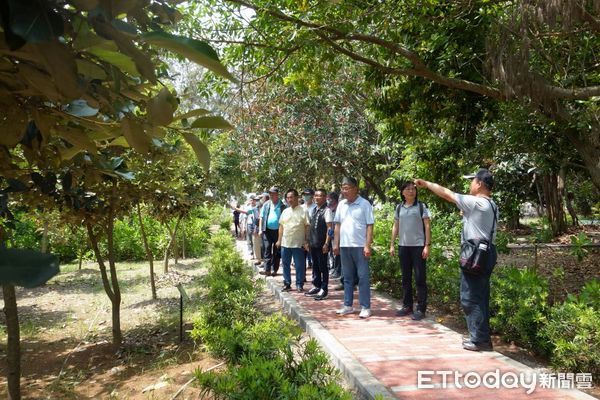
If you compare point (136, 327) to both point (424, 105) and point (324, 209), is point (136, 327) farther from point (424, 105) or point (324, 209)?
point (424, 105)

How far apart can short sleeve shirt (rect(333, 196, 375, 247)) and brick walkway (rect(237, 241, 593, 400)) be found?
3.14 feet

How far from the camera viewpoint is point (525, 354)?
471 centimetres

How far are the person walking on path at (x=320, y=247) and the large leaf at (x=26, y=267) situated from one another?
6.57m

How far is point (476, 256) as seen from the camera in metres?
4.29

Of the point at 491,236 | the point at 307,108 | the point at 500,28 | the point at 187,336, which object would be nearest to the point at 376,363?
the point at 491,236

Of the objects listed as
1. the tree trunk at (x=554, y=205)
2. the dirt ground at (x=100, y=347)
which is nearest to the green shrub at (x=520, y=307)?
the dirt ground at (x=100, y=347)

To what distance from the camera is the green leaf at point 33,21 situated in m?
0.69

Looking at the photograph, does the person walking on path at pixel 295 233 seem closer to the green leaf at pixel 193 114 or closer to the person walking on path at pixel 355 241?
the person walking on path at pixel 355 241

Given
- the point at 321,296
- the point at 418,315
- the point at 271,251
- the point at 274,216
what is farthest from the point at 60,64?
the point at 271,251

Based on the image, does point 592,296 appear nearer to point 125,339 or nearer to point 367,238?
point 367,238

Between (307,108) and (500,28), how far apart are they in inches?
442

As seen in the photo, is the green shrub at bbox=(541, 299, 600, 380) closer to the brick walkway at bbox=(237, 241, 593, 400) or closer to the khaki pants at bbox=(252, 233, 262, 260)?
the brick walkway at bbox=(237, 241, 593, 400)

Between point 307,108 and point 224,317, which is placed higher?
point 307,108

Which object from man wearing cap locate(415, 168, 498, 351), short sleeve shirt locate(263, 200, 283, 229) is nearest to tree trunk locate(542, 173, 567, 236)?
short sleeve shirt locate(263, 200, 283, 229)
